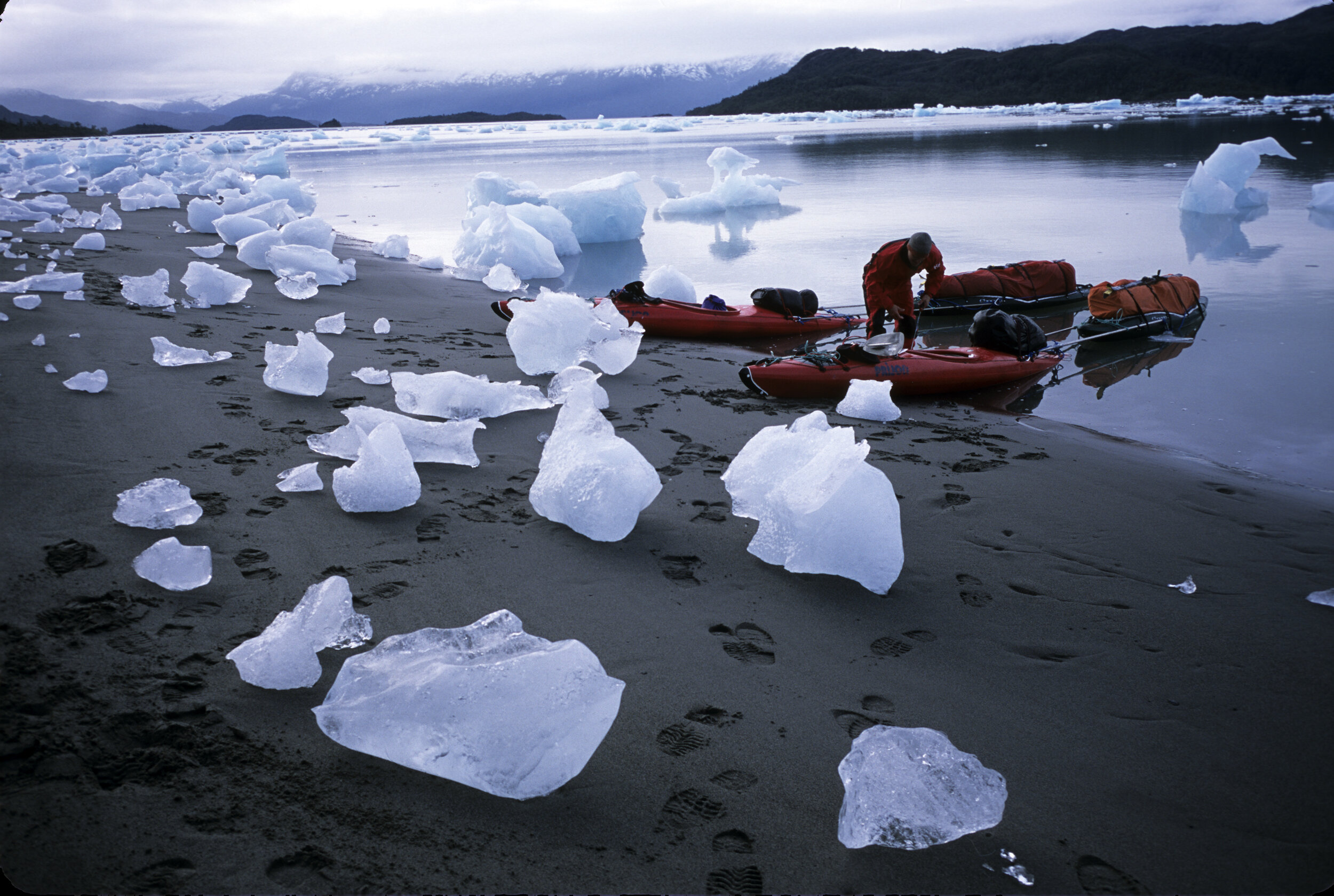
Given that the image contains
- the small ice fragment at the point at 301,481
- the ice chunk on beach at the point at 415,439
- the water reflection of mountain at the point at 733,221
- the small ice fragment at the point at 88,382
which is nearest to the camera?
the small ice fragment at the point at 301,481

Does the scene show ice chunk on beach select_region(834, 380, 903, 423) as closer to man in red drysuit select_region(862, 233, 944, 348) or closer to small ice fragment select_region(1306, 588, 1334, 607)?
man in red drysuit select_region(862, 233, 944, 348)

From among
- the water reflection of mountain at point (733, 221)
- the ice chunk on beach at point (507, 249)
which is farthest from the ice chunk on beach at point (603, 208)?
the ice chunk on beach at point (507, 249)

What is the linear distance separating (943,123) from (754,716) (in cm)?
6080

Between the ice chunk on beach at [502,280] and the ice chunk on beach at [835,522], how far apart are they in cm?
703

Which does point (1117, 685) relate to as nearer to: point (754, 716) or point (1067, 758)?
point (1067, 758)

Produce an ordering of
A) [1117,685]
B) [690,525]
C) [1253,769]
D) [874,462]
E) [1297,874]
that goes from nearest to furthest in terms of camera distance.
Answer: [1297,874] → [1253,769] → [1117,685] → [690,525] → [874,462]

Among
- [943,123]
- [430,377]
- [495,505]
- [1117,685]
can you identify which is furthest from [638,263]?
[943,123]

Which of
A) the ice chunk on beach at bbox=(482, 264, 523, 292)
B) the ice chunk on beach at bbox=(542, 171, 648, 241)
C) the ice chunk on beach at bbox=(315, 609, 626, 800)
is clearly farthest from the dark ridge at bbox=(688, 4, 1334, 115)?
the ice chunk on beach at bbox=(315, 609, 626, 800)

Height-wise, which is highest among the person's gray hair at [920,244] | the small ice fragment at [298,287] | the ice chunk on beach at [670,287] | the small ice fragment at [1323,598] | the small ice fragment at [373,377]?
the person's gray hair at [920,244]

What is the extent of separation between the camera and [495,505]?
11.1 ft

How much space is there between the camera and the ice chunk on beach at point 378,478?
3184mm

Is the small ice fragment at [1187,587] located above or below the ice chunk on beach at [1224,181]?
below

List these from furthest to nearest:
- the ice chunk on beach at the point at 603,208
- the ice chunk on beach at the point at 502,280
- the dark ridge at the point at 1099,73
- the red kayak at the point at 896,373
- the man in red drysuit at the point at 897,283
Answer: the dark ridge at the point at 1099,73, the ice chunk on beach at the point at 603,208, the ice chunk on beach at the point at 502,280, the man in red drysuit at the point at 897,283, the red kayak at the point at 896,373

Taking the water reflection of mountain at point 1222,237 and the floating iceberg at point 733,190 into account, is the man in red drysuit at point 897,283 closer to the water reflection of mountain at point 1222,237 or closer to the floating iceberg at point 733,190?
the water reflection of mountain at point 1222,237
